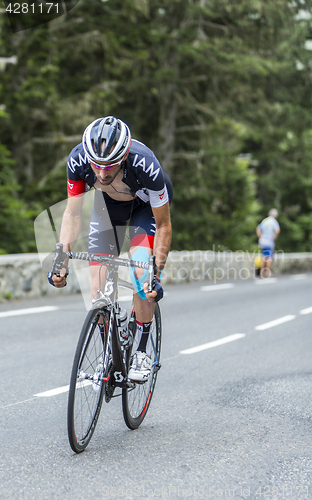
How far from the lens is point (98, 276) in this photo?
3789 millimetres

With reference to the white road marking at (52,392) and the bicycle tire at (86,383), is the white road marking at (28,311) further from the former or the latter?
the bicycle tire at (86,383)

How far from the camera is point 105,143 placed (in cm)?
329

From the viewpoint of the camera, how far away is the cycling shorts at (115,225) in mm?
4016

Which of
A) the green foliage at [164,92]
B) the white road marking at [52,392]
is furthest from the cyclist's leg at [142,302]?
the green foliage at [164,92]

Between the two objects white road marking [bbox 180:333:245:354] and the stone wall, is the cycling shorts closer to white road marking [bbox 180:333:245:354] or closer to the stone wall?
the stone wall

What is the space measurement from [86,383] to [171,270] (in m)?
12.9

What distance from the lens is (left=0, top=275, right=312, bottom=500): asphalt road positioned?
316 centimetres

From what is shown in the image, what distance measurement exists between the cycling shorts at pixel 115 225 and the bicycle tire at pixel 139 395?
1.94ft

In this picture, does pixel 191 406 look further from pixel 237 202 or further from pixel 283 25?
pixel 237 202

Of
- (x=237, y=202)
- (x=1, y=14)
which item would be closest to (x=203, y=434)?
(x=1, y=14)

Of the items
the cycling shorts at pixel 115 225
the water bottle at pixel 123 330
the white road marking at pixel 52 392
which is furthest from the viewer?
the white road marking at pixel 52 392

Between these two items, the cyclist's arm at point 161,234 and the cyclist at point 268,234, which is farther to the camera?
the cyclist at point 268,234

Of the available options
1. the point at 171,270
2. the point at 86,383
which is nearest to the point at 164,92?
the point at 171,270

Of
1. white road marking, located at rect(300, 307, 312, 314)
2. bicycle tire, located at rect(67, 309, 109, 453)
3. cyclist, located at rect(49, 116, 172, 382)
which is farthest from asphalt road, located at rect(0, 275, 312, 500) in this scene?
white road marking, located at rect(300, 307, 312, 314)
